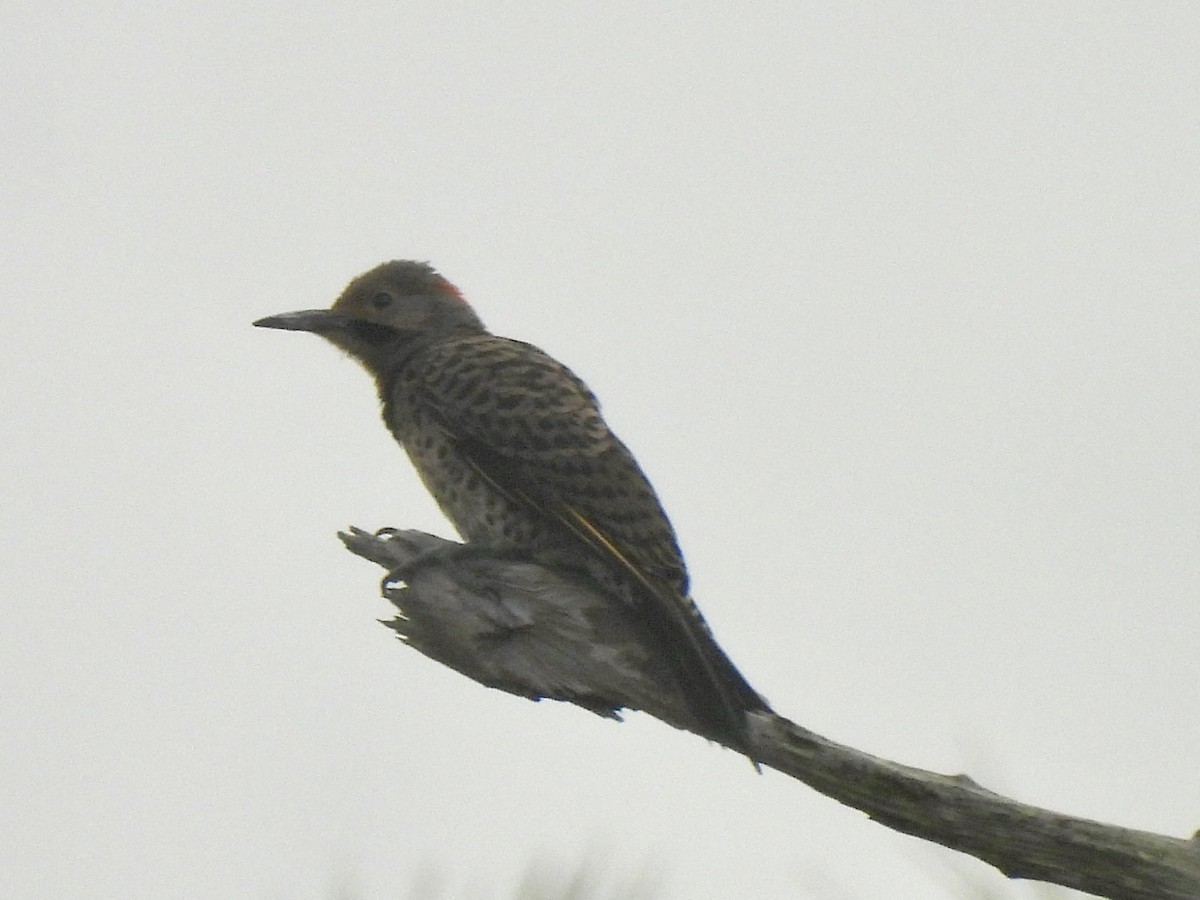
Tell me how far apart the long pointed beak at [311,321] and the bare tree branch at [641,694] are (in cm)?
149

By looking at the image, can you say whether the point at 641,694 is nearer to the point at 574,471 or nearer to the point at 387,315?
the point at 574,471

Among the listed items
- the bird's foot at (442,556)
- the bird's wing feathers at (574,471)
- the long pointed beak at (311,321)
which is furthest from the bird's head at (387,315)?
the bird's foot at (442,556)

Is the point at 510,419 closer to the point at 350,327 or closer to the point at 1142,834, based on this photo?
the point at 350,327

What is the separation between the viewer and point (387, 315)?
229 inches

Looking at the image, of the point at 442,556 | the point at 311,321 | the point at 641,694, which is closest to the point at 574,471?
the point at 442,556

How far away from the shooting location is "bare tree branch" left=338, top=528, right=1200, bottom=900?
3375mm

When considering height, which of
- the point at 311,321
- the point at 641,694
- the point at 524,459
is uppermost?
the point at 311,321

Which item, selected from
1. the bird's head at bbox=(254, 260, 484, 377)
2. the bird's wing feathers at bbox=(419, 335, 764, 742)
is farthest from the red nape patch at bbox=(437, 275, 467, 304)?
the bird's wing feathers at bbox=(419, 335, 764, 742)

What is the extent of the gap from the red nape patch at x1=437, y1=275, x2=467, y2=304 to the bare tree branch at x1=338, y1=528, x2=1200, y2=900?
→ 163 centimetres

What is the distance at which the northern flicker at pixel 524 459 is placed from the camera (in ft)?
13.5

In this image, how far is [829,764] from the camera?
141 inches

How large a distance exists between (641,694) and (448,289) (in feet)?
7.85

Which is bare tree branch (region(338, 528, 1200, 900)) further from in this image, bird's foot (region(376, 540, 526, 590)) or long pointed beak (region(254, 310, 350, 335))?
long pointed beak (region(254, 310, 350, 335))

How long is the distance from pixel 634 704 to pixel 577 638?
23cm
